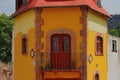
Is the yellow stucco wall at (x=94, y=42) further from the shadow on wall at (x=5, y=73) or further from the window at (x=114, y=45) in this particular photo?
the shadow on wall at (x=5, y=73)

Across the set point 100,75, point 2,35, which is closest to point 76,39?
point 100,75

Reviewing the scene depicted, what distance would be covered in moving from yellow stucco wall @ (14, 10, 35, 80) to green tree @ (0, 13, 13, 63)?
38.6 metres

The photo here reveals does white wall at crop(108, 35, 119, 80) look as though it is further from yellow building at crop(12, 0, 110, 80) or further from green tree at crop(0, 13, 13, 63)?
green tree at crop(0, 13, 13, 63)

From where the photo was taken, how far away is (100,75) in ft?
117

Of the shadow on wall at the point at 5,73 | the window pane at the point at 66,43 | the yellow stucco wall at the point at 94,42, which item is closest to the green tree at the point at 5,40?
the shadow on wall at the point at 5,73

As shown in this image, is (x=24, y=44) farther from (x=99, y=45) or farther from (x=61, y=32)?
(x=99, y=45)

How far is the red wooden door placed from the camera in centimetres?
3278

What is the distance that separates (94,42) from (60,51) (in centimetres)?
291

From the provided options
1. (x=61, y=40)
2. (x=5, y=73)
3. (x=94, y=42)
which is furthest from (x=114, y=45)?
(x=5, y=73)

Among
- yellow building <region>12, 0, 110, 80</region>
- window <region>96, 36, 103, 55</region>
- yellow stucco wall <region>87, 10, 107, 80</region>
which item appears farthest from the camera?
window <region>96, 36, 103, 55</region>

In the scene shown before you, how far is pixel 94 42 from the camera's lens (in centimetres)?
3434

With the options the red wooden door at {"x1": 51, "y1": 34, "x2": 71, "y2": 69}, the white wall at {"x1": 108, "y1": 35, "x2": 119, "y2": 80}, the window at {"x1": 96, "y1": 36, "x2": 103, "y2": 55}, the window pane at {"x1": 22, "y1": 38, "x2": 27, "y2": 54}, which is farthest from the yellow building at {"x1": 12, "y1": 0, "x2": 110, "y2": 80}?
the white wall at {"x1": 108, "y1": 35, "x2": 119, "y2": 80}

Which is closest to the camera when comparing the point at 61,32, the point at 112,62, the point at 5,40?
the point at 61,32

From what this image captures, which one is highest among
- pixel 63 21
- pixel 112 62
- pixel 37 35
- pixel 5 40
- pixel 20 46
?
pixel 5 40
